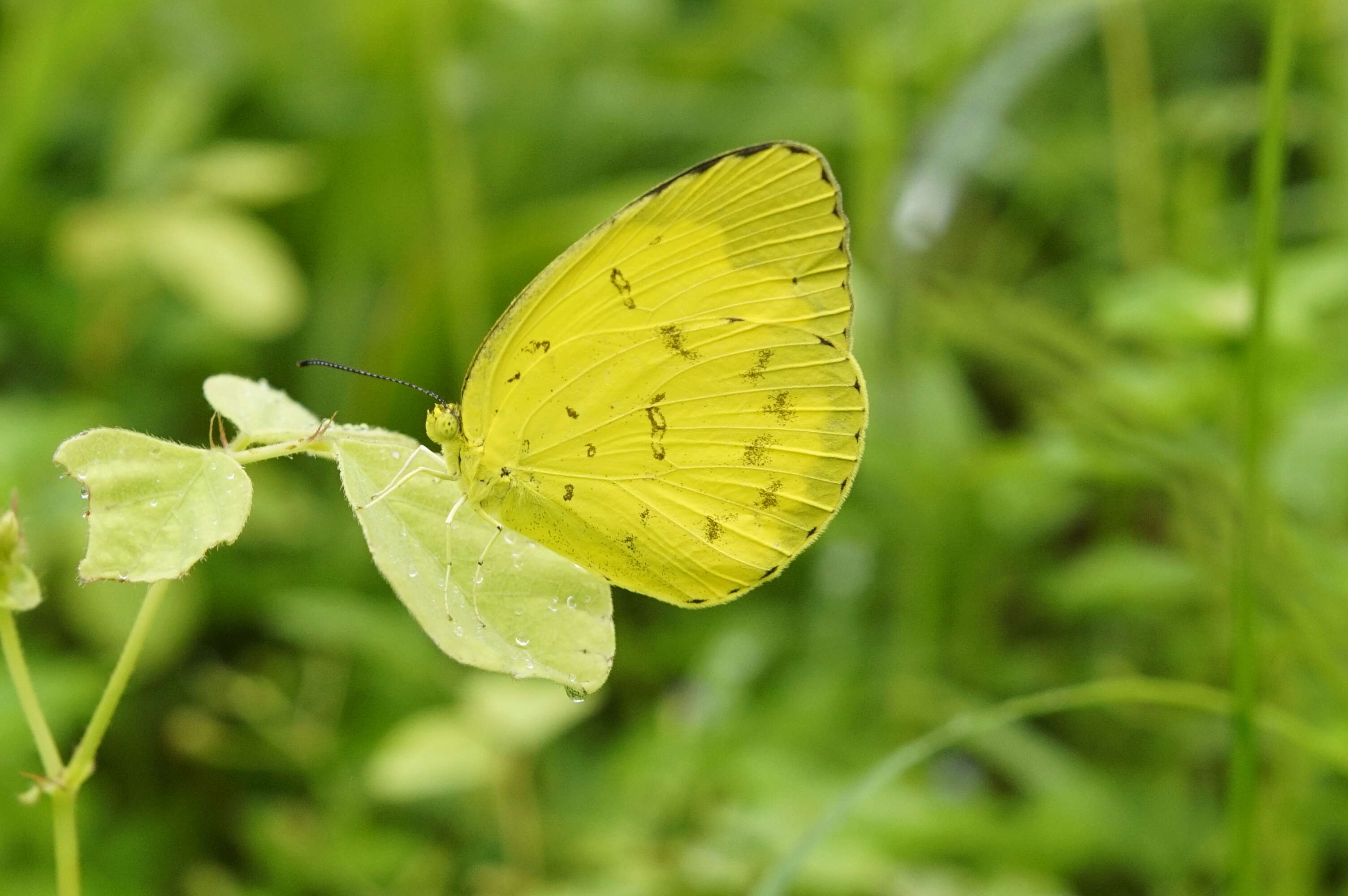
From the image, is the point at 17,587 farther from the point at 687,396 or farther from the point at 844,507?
the point at 844,507

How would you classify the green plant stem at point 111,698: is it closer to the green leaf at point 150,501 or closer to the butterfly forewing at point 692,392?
the green leaf at point 150,501

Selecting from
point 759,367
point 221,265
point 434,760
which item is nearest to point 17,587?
point 759,367

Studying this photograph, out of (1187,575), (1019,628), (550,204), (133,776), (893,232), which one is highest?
(550,204)

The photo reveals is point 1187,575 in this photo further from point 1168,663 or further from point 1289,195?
point 1289,195

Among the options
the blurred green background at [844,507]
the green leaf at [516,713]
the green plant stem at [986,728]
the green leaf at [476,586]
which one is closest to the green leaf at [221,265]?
the blurred green background at [844,507]

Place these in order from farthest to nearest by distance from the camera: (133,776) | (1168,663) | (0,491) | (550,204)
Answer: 1. (550,204)
2. (1168,663)
3. (133,776)
4. (0,491)

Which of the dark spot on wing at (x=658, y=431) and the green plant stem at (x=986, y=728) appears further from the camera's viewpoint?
the dark spot on wing at (x=658, y=431)

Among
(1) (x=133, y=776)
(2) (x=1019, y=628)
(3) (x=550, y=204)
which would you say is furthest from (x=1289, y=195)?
(1) (x=133, y=776)
